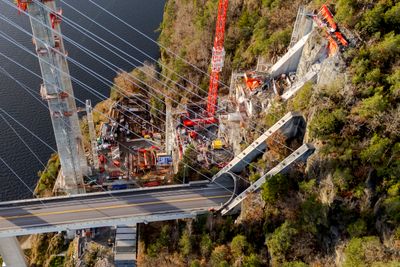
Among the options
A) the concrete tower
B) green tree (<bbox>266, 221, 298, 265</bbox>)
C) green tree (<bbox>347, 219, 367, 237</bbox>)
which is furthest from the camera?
the concrete tower

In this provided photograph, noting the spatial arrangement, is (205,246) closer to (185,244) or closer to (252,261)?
(185,244)

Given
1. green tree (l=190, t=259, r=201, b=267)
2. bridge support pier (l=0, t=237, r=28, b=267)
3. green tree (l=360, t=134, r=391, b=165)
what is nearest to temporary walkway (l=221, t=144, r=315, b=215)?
green tree (l=190, t=259, r=201, b=267)

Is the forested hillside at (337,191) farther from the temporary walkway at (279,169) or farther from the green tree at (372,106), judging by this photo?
the temporary walkway at (279,169)

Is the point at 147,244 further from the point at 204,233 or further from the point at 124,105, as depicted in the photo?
the point at 124,105

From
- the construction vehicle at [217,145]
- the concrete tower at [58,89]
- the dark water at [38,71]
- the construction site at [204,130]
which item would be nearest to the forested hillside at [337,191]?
the construction site at [204,130]

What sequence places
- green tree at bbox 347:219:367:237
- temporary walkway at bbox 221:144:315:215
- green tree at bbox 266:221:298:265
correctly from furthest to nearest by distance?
1. temporary walkway at bbox 221:144:315:215
2. green tree at bbox 266:221:298:265
3. green tree at bbox 347:219:367:237

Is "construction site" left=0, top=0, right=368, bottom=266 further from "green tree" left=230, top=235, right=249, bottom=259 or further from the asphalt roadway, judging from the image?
"green tree" left=230, top=235, right=249, bottom=259

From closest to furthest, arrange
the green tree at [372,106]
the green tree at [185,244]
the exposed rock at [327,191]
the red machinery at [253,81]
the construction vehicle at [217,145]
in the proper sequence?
the green tree at [372,106], the exposed rock at [327,191], the green tree at [185,244], the construction vehicle at [217,145], the red machinery at [253,81]
